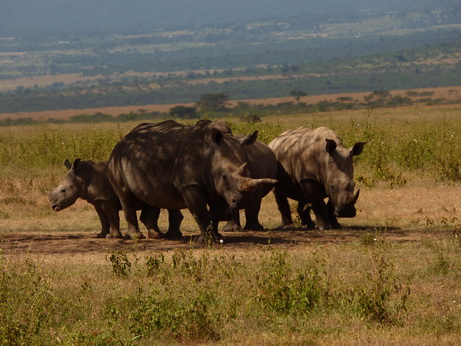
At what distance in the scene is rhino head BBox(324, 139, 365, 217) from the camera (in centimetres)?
1758

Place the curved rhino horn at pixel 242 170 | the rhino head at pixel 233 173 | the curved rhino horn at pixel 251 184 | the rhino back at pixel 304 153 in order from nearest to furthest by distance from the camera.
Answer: the curved rhino horn at pixel 251 184 → the rhino head at pixel 233 173 → the curved rhino horn at pixel 242 170 → the rhino back at pixel 304 153

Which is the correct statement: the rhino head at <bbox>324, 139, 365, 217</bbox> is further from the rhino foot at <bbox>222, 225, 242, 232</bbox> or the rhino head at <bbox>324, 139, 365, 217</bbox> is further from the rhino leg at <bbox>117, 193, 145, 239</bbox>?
the rhino leg at <bbox>117, 193, 145, 239</bbox>

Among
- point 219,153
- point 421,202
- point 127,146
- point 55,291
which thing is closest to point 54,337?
point 55,291

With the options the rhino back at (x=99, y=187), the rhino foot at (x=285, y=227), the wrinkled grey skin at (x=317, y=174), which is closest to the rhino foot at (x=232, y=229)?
the rhino foot at (x=285, y=227)

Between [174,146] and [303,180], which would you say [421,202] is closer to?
[303,180]

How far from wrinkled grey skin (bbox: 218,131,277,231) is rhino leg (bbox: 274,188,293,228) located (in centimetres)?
52

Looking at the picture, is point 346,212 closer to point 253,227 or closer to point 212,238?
point 253,227

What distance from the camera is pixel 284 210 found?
19500 millimetres

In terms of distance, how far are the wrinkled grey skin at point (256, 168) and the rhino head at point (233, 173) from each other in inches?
8.1

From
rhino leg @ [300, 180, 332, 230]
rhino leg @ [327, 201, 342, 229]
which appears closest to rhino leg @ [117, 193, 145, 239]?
rhino leg @ [300, 180, 332, 230]

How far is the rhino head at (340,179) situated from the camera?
17.6m

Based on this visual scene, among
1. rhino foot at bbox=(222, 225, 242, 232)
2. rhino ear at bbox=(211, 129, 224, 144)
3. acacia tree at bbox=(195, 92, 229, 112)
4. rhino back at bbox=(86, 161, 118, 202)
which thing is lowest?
acacia tree at bbox=(195, 92, 229, 112)

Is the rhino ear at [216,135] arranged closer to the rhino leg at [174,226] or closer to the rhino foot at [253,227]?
the rhino leg at [174,226]

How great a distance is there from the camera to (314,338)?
10.3m
